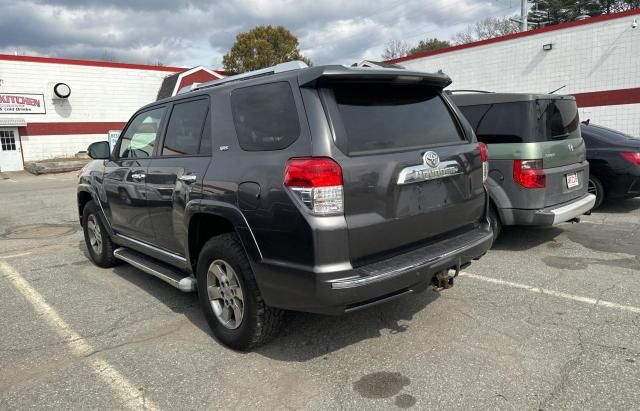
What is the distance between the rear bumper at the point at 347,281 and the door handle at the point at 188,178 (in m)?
0.96

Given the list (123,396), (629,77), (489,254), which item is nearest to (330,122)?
(123,396)

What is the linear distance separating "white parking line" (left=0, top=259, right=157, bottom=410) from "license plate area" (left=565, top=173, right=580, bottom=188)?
16.5 feet

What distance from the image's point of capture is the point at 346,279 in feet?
9.23

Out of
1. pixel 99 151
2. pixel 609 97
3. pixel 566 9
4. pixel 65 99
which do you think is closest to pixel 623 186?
pixel 99 151

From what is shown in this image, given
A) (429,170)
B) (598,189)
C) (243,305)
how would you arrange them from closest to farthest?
(429,170) → (243,305) → (598,189)

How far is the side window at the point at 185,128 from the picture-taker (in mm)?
3848

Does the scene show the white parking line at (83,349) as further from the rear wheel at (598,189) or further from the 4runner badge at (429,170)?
the rear wheel at (598,189)

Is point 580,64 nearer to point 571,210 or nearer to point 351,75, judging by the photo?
point 571,210

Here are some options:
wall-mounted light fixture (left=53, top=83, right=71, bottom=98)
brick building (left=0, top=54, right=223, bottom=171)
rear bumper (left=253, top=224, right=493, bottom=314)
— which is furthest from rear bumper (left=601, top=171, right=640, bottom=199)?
wall-mounted light fixture (left=53, top=83, right=71, bottom=98)

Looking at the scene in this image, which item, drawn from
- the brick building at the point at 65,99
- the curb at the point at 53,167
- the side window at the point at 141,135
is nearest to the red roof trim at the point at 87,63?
the brick building at the point at 65,99

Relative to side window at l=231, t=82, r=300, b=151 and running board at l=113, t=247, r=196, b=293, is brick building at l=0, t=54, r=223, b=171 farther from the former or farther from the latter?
side window at l=231, t=82, r=300, b=151

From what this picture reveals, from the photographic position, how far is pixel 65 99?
975 inches

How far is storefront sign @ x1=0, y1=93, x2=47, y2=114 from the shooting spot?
900 inches

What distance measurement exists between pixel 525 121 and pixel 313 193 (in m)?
3.63
